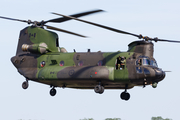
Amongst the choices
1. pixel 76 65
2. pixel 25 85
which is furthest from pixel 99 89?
pixel 25 85

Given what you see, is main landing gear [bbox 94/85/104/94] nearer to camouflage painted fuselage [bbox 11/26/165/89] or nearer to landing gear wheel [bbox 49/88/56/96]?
camouflage painted fuselage [bbox 11/26/165/89]

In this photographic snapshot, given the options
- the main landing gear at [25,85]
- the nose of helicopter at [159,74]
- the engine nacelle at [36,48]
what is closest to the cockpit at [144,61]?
the nose of helicopter at [159,74]

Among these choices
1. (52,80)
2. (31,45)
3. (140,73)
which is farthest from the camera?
(31,45)

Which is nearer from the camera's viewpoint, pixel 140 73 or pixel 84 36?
pixel 140 73

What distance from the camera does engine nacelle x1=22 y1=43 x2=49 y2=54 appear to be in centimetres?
3750

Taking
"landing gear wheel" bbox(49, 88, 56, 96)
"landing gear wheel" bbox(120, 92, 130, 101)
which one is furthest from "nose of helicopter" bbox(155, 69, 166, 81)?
"landing gear wheel" bbox(49, 88, 56, 96)

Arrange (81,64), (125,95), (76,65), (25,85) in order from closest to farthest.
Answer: (81,64) < (76,65) < (125,95) < (25,85)

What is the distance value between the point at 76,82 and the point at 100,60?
106 inches

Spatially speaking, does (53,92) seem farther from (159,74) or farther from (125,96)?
(159,74)

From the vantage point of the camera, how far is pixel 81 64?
35625 millimetres

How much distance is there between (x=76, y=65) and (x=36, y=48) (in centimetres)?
425

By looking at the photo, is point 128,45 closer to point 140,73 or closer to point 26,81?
point 140,73

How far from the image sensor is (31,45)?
3791cm

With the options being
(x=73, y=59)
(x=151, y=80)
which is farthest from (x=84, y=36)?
(x=151, y=80)
